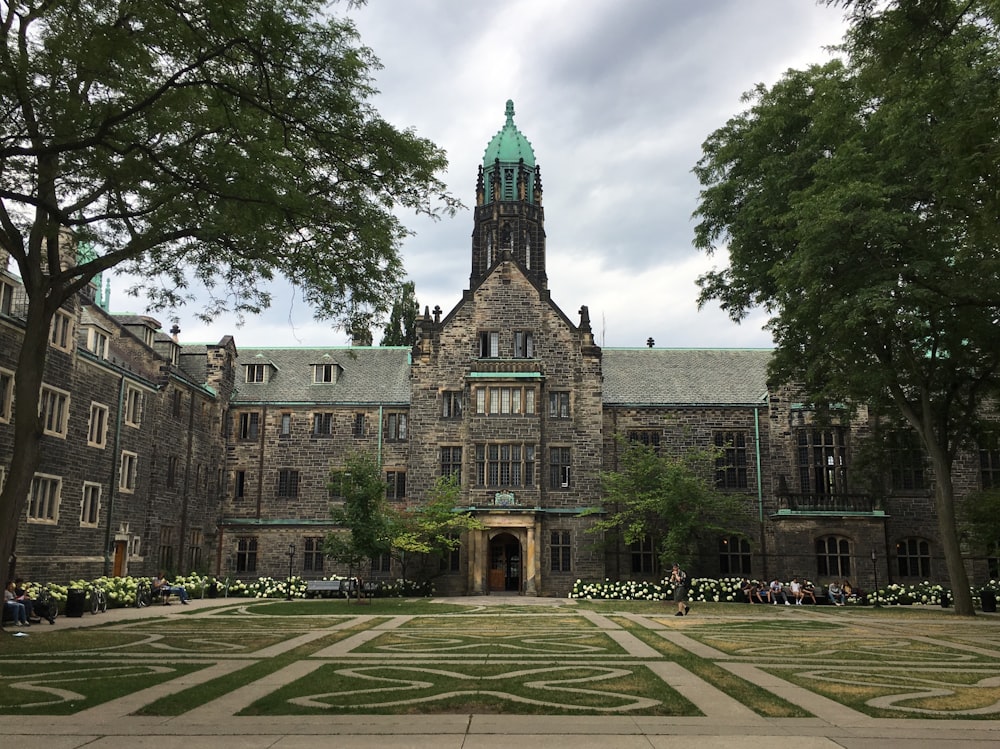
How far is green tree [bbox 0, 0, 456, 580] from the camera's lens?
13164 millimetres

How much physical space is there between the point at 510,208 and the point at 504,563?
86.8ft

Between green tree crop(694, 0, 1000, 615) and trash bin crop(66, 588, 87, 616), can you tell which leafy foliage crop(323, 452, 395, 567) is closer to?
trash bin crop(66, 588, 87, 616)

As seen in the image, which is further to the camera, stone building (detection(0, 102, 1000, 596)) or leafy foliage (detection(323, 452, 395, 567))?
stone building (detection(0, 102, 1000, 596))

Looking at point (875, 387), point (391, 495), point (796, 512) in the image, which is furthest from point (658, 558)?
point (875, 387)

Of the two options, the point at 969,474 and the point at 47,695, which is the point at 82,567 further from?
the point at 969,474

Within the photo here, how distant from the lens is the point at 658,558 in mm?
41031

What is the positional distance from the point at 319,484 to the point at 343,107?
29.8 m

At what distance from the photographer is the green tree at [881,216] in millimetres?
14031

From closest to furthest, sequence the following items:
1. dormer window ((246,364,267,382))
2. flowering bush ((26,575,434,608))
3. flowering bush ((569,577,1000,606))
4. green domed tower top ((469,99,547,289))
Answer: flowering bush ((26,575,434,608)) → flowering bush ((569,577,1000,606)) → dormer window ((246,364,267,382)) → green domed tower top ((469,99,547,289))

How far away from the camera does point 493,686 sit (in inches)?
429

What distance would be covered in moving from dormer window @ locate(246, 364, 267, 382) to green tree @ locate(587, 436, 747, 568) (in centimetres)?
1874

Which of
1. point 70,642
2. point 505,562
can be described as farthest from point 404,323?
point 70,642

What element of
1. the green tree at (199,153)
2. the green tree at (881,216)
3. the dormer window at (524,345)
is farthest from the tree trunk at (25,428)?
the dormer window at (524,345)

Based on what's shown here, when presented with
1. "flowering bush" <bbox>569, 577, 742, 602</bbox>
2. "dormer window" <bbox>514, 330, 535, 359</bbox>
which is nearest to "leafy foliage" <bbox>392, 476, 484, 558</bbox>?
"flowering bush" <bbox>569, 577, 742, 602</bbox>
